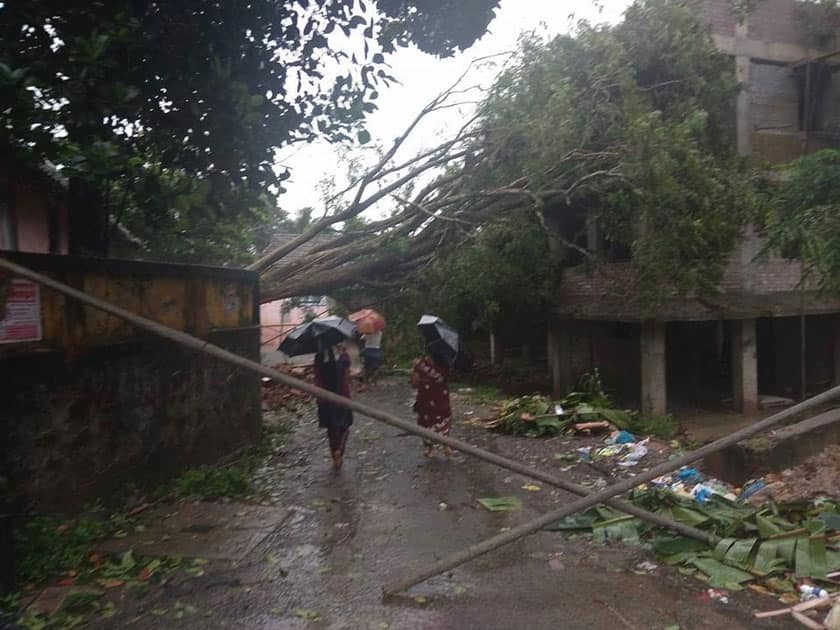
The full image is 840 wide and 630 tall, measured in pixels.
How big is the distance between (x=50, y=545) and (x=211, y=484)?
79.9 inches

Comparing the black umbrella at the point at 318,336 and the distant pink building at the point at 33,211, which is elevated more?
the distant pink building at the point at 33,211

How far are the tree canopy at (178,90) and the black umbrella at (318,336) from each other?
4.80ft

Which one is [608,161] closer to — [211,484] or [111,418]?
[211,484]

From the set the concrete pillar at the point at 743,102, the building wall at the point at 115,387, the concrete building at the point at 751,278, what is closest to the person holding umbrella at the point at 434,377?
the building wall at the point at 115,387

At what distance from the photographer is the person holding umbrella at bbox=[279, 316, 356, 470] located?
7.72m

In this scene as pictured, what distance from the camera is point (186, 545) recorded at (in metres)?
5.07

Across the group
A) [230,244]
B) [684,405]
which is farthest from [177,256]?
[684,405]

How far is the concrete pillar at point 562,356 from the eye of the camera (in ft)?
63.2

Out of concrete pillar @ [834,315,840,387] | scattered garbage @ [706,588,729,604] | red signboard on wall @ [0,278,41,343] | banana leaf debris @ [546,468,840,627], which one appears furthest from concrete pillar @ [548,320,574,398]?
red signboard on wall @ [0,278,41,343]

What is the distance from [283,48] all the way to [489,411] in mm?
6967

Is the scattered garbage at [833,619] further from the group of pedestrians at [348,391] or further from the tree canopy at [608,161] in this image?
the tree canopy at [608,161]

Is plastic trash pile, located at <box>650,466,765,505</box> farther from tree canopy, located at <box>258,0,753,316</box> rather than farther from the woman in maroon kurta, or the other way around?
tree canopy, located at <box>258,0,753,316</box>

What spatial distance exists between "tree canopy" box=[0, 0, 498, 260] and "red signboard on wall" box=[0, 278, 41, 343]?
37.6 inches

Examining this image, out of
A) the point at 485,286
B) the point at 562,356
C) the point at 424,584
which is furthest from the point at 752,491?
the point at 562,356
